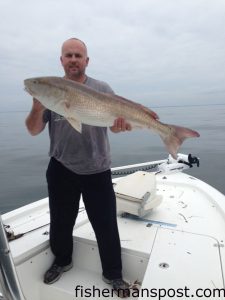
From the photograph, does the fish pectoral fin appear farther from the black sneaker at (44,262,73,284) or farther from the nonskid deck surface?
the black sneaker at (44,262,73,284)

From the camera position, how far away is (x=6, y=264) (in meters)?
1.75

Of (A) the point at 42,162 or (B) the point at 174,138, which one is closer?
(B) the point at 174,138

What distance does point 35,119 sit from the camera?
10.3 feet

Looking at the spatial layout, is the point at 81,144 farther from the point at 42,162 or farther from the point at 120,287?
the point at 42,162

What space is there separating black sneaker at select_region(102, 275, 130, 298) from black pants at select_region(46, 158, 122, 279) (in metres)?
0.05

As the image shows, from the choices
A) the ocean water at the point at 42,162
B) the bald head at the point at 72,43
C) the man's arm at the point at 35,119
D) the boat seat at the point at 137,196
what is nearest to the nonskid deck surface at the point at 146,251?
the boat seat at the point at 137,196

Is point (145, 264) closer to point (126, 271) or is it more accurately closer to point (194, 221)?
point (126, 271)

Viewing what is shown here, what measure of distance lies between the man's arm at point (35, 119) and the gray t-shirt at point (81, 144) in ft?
0.33

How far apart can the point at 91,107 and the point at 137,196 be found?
1673 millimetres

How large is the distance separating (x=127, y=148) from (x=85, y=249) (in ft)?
47.8

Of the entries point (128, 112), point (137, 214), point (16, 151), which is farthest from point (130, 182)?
point (16, 151)

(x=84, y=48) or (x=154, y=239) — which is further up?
(x=84, y=48)

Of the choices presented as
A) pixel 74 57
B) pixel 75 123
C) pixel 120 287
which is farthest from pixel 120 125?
pixel 120 287

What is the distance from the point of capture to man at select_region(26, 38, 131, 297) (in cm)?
315
